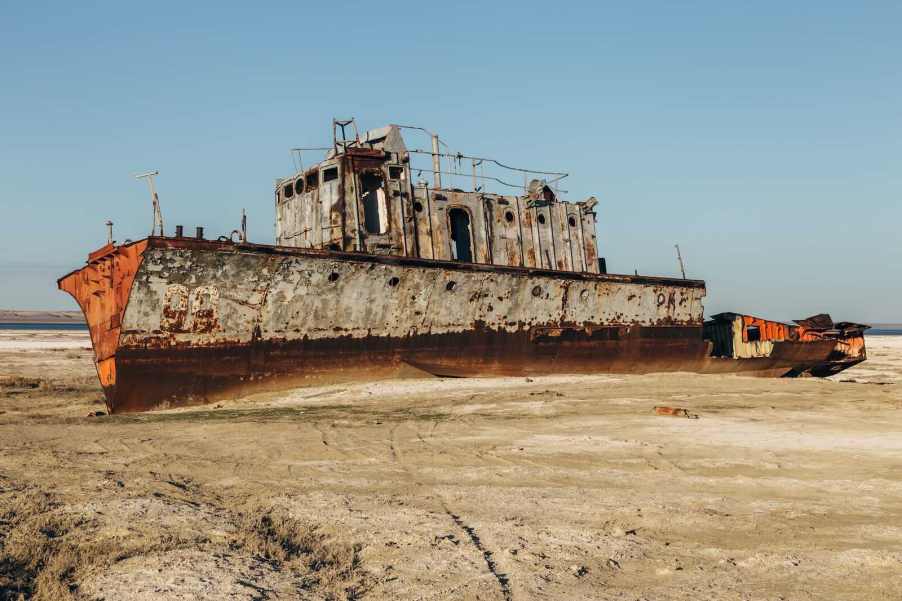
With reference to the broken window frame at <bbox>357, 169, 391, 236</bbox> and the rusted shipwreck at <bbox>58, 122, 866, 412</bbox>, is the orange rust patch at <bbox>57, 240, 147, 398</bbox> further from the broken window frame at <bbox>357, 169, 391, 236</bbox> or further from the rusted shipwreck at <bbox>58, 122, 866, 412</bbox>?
the broken window frame at <bbox>357, 169, 391, 236</bbox>

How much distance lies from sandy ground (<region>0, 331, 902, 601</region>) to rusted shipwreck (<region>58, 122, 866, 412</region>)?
222 cm

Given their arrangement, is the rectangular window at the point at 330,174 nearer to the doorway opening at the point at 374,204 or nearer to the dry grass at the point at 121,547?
the doorway opening at the point at 374,204

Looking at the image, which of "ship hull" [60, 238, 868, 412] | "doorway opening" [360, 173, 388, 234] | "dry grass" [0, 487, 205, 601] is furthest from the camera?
"doorway opening" [360, 173, 388, 234]

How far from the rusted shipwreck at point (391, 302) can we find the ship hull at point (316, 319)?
2 cm

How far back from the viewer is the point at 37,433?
718 centimetres

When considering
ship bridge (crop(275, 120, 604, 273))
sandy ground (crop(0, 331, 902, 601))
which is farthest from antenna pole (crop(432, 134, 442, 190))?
sandy ground (crop(0, 331, 902, 601))

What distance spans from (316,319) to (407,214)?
3.08m

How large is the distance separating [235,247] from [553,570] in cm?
825

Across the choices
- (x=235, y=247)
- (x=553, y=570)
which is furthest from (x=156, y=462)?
(x=235, y=247)

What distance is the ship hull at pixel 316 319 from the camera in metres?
10.2

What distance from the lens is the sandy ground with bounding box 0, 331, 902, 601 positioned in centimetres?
312

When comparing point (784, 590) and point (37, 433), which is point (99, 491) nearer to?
point (37, 433)

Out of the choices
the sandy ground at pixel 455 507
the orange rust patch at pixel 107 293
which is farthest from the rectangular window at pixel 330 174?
the sandy ground at pixel 455 507

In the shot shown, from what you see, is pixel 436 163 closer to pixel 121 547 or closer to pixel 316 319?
pixel 316 319
